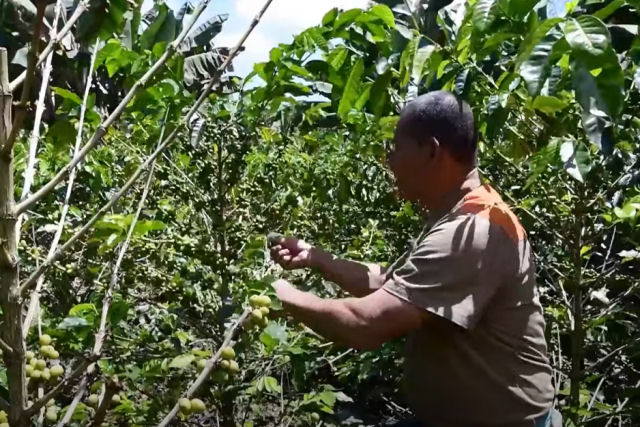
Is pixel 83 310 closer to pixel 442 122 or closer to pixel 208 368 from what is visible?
pixel 208 368

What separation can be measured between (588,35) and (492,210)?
67cm

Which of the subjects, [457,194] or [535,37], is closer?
[535,37]

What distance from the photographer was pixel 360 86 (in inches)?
98.3

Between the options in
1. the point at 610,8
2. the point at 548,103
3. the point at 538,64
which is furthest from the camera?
the point at 548,103

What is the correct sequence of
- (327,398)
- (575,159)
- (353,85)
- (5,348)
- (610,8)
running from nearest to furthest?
(5,348)
(610,8)
(575,159)
(353,85)
(327,398)

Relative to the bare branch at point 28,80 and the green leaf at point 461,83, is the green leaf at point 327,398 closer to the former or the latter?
the green leaf at point 461,83

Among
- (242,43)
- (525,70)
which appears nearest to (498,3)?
(525,70)

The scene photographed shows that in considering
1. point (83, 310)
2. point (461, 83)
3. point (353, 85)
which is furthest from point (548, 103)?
point (83, 310)

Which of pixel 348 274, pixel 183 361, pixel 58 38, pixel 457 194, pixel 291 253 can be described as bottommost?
pixel 183 361

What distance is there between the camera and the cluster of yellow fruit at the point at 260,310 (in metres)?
1.63

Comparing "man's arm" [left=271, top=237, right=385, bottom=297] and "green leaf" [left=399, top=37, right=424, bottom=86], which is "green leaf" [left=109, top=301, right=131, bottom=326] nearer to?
"man's arm" [left=271, top=237, right=385, bottom=297]

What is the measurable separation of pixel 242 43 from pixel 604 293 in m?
3.03

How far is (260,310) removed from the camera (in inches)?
64.4

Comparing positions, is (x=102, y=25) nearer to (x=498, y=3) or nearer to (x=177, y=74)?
(x=498, y=3)
